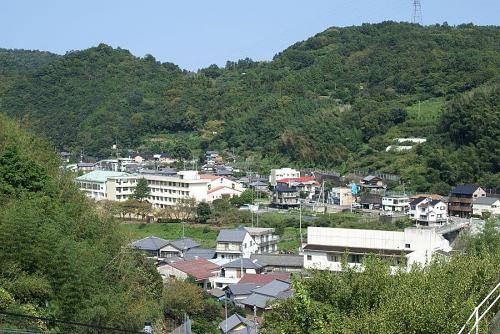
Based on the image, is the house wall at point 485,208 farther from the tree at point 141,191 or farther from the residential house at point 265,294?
the tree at point 141,191

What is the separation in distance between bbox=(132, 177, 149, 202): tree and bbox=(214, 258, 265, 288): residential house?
1074 cm

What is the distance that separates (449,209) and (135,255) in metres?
13.3

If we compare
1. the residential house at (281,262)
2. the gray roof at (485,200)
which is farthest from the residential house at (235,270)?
the gray roof at (485,200)

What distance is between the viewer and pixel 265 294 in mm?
12297

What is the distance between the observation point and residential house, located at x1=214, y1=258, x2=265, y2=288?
1438cm

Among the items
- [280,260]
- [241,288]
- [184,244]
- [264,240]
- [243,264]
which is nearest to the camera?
[241,288]

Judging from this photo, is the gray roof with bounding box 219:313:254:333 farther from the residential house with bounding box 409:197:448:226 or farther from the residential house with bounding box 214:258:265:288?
the residential house with bounding box 409:197:448:226

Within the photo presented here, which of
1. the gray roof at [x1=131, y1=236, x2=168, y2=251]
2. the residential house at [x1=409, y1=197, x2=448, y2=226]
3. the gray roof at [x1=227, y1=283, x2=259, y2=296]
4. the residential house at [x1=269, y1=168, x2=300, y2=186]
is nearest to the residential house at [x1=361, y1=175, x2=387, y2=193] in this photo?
the residential house at [x1=269, y1=168, x2=300, y2=186]

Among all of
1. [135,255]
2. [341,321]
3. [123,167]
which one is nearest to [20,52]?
[123,167]

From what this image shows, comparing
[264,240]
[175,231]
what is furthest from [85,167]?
[264,240]

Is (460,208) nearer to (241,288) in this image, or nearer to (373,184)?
(373,184)

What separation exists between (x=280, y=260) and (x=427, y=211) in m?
6.55

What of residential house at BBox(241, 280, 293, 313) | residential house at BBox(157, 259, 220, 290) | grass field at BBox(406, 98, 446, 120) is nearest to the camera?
residential house at BBox(241, 280, 293, 313)

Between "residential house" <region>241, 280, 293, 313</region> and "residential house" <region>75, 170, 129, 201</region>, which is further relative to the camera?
"residential house" <region>75, 170, 129, 201</region>
